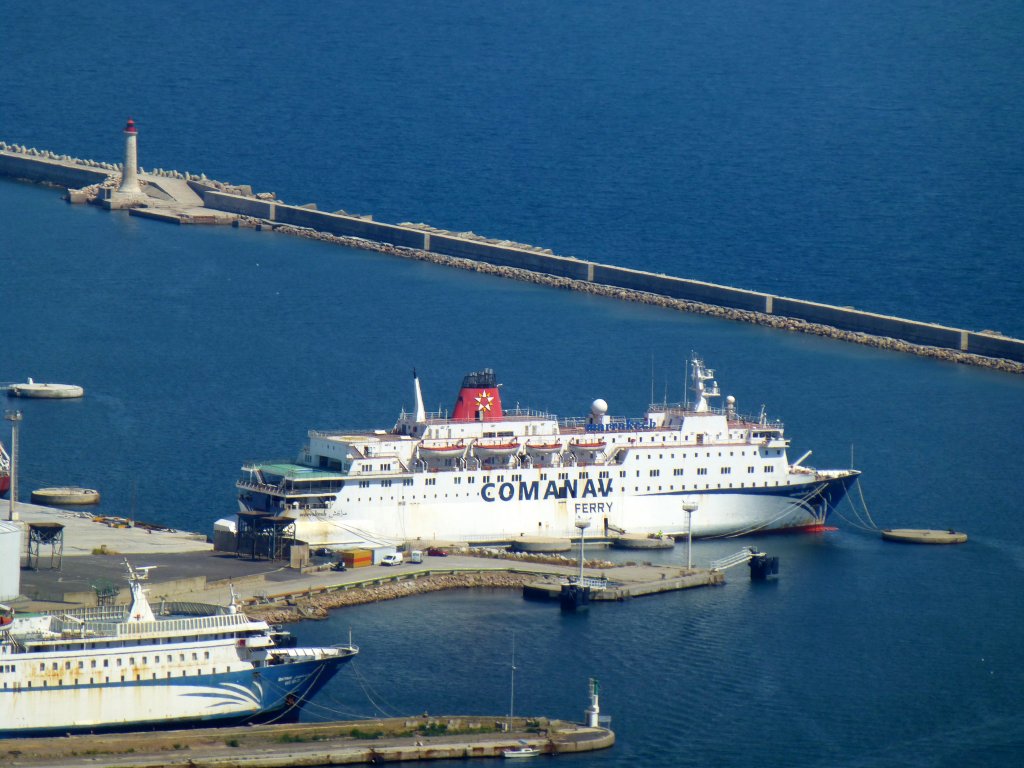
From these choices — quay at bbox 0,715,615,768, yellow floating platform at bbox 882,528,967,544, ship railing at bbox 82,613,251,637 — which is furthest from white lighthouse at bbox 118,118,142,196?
quay at bbox 0,715,615,768

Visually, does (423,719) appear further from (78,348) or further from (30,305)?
(30,305)

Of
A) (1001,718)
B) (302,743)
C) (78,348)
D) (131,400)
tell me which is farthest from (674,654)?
(78,348)

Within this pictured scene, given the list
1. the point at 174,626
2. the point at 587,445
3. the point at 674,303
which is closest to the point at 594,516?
the point at 587,445

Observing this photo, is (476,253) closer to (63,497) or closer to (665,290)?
(665,290)

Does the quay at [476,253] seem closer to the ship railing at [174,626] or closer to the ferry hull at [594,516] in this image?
the ferry hull at [594,516]

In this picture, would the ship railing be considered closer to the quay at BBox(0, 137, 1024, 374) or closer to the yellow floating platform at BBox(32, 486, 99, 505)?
the yellow floating platform at BBox(32, 486, 99, 505)

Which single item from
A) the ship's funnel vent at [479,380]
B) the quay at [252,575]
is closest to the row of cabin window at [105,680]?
the quay at [252,575]
